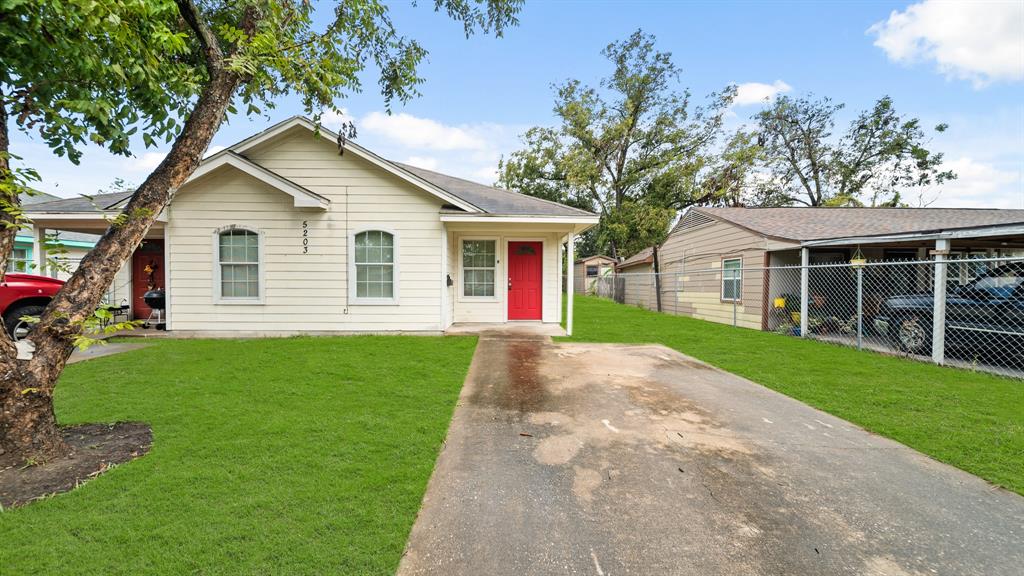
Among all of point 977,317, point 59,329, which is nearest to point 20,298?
point 59,329

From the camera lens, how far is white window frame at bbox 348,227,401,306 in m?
9.05

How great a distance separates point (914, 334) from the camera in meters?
7.82

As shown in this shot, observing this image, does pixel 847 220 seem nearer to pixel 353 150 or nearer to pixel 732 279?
pixel 732 279

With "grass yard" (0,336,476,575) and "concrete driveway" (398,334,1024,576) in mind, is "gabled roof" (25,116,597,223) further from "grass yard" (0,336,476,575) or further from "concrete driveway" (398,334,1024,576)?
"concrete driveway" (398,334,1024,576)

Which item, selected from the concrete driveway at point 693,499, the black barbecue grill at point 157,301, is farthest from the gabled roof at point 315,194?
the concrete driveway at point 693,499

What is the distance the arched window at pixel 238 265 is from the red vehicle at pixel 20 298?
2.45 metres

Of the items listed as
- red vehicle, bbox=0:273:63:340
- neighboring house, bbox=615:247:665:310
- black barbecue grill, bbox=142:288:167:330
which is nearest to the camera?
red vehicle, bbox=0:273:63:340

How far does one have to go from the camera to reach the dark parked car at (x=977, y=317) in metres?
6.62

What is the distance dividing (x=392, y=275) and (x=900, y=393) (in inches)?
341

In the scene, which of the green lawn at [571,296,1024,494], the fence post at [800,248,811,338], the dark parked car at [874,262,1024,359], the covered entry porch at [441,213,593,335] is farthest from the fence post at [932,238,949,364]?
the covered entry porch at [441,213,593,335]

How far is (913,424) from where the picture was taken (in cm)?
410

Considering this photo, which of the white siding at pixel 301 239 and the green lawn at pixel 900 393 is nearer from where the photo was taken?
the green lawn at pixel 900 393

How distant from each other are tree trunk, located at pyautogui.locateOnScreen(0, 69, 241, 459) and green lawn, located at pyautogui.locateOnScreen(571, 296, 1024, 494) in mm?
6830

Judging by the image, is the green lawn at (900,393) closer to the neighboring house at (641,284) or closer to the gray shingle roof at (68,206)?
the neighboring house at (641,284)
